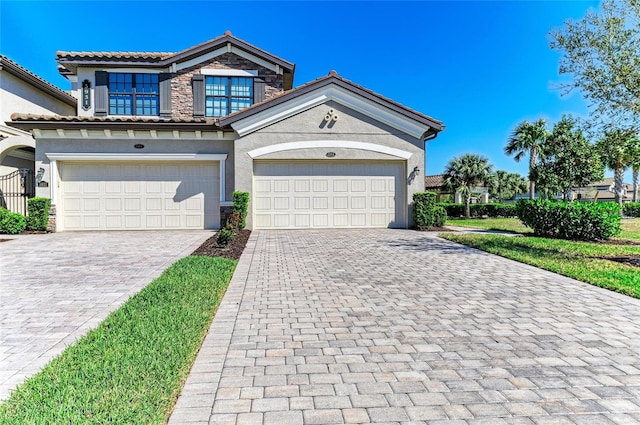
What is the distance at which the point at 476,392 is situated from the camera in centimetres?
271

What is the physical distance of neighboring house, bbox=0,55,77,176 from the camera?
578 inches

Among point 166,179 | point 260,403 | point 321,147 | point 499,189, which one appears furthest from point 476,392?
point 499,189

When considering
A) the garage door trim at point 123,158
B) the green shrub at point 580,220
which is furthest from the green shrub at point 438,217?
the garage door trim at point 123,158

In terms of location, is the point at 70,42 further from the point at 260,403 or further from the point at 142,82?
the point at 260,403

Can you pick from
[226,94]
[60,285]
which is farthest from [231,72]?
[60,285]

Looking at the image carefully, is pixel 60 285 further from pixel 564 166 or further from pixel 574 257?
pixel 564 166

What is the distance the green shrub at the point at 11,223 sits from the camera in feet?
40.8

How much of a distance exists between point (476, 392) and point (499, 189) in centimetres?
3927

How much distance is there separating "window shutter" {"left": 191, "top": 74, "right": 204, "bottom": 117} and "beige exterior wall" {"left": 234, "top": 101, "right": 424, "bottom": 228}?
476 centimetres

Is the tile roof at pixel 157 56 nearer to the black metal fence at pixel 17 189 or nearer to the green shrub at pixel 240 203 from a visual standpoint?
the black metal fence at pixel 17 189

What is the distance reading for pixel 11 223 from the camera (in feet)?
41.0

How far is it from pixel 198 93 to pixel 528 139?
26.0 metres

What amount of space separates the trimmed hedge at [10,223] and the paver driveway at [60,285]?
1.46m

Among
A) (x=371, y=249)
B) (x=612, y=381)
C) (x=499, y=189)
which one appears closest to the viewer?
(x=612, y=381)
